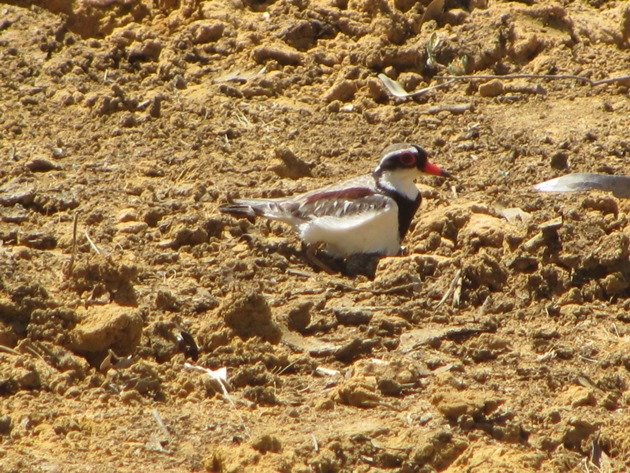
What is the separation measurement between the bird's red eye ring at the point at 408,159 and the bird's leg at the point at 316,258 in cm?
84

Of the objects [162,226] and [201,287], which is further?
[162,226]

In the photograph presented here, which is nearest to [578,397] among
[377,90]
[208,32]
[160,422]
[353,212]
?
[160,422]

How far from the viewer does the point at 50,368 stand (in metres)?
6.11

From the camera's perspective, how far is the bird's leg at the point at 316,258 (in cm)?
827

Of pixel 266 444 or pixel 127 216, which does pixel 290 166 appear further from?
pixel 266 444

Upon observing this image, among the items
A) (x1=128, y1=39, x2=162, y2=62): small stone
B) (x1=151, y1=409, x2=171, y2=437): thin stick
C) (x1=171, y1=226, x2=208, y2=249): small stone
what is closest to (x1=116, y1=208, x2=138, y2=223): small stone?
(x1=171, y1=226, x2=208, y2=249): small stone

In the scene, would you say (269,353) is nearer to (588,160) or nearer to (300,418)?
(300,418)

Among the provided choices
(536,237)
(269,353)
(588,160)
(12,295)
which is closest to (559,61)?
→ (588,160)

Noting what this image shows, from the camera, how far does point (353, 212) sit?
8.66 meters

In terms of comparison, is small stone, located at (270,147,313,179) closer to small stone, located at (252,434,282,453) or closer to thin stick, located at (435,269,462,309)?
thin stick, located at (435,269,462,309)

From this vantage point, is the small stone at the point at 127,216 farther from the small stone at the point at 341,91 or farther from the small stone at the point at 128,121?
the small stone at the point at 341,91

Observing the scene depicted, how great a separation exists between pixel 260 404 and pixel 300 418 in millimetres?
264

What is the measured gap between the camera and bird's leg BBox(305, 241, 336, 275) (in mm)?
8266

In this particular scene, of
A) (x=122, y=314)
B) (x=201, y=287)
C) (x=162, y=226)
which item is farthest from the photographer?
(x=162, y=226)
